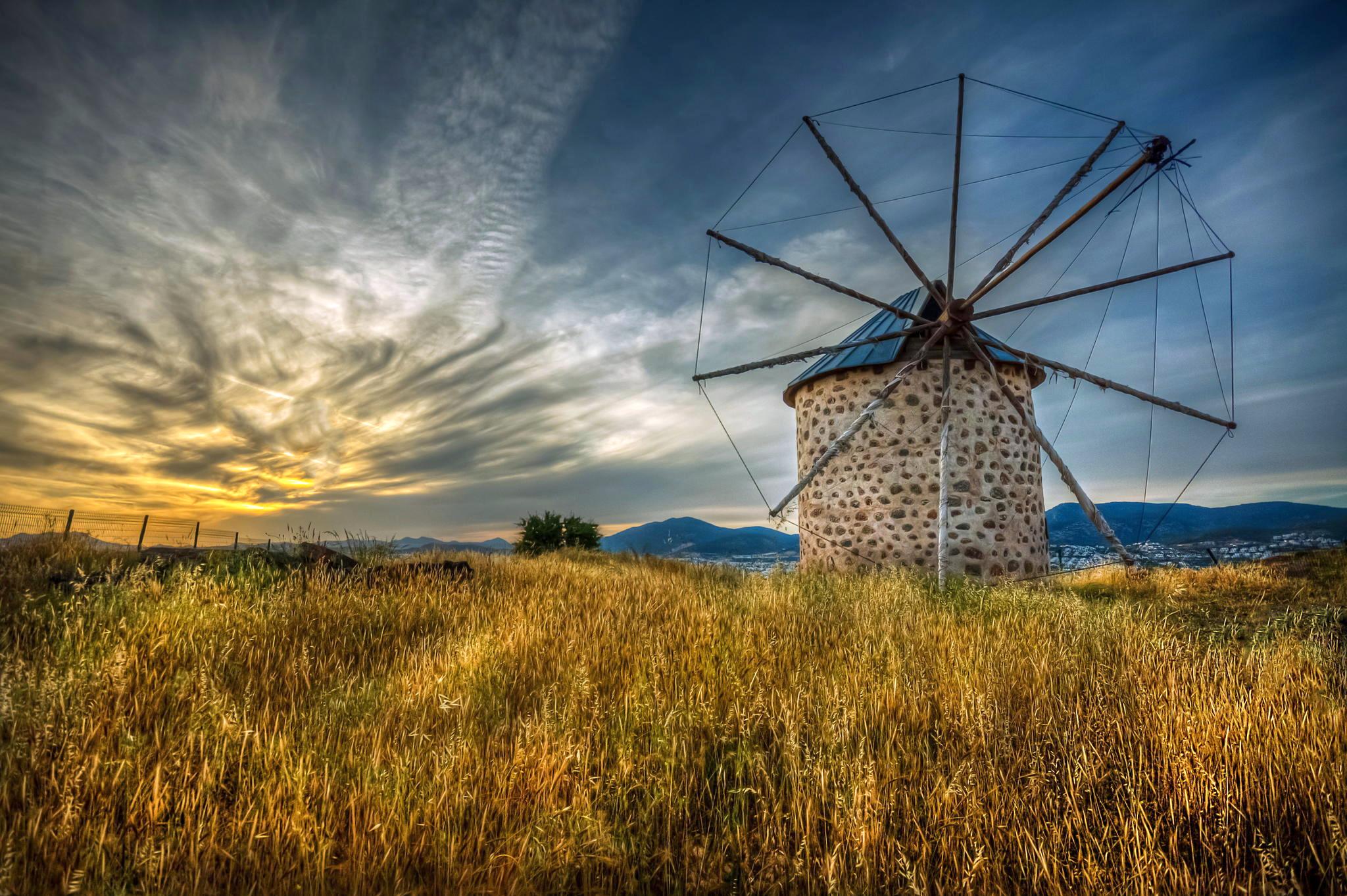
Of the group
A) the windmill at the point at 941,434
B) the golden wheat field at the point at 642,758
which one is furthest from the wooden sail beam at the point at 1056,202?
the golden wheat field at the point at 642,758

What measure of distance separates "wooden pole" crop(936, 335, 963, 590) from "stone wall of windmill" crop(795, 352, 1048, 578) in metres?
0.19

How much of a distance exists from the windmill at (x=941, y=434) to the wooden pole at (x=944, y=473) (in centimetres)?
4

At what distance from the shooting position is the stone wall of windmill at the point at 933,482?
12.1 meters

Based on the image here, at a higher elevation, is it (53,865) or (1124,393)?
(1124,393)

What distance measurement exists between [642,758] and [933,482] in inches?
436

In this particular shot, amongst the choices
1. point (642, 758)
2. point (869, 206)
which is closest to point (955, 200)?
point (869, 206)

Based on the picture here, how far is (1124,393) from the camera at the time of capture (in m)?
11.6

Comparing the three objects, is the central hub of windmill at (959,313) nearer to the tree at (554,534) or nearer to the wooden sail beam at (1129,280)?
the wooden sail beam at (1129,280)

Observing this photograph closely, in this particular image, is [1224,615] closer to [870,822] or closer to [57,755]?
[870,822]

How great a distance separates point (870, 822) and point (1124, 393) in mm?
12619

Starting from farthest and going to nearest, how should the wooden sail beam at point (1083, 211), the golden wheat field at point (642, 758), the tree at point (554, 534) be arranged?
1. the tree at point (554, 534)
2. the wooden sail beam at point (1083, 211)
3. the golden wheat field at point (642, 758)

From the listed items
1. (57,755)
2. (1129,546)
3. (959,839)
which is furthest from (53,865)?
(1129,546)

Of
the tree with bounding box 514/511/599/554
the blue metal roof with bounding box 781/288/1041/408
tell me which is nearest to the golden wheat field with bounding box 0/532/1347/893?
the blue metal roof with bounding box 781/288/1041/408

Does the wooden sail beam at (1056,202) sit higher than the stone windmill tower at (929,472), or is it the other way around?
the wooden sail beam at (1056,202)
